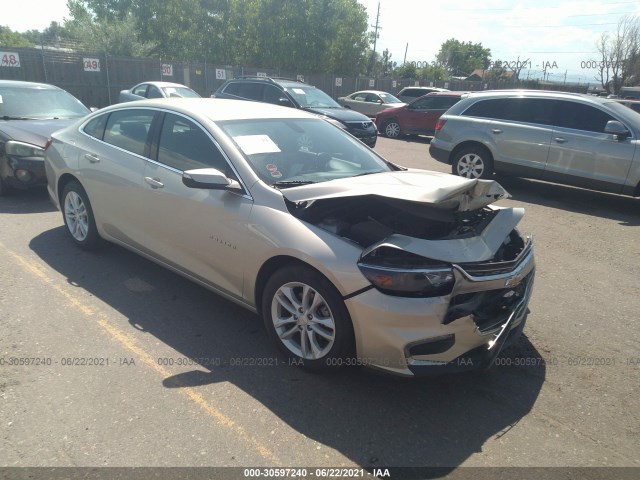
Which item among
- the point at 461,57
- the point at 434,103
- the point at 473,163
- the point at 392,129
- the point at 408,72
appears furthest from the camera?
the point at 461,57

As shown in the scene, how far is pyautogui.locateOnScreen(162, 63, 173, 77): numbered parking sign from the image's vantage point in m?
22.7

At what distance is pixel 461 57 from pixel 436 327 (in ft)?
261

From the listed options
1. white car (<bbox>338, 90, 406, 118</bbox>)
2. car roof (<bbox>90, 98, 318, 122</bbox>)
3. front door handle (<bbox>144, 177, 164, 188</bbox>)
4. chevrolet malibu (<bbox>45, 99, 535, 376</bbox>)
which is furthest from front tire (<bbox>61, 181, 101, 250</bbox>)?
white car (<bbox>338, 90, 406, 118</bbox>)

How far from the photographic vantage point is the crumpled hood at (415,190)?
3088mm

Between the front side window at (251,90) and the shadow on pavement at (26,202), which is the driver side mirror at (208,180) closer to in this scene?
the shadow on pavement at (26,202)

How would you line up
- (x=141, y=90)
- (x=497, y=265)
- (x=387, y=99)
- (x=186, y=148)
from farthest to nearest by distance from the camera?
(x=387, y=99)
(x=141, y=90)
(x=186, y=148)
(x=497, y=265)

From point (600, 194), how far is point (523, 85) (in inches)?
1565

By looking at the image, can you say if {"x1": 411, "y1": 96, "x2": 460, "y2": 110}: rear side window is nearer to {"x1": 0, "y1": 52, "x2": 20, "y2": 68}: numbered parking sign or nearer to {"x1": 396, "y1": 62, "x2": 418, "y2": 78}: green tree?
{"x1": 0, "y1": 52, "x2": 20, "y2": 68}: numbered parking sign

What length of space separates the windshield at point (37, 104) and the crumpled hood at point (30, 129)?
1.18 ft

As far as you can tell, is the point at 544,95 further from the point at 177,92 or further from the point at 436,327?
the point at 177,92

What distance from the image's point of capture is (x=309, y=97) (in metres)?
13.5

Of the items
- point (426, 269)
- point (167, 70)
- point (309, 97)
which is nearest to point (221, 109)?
point (426, 269)

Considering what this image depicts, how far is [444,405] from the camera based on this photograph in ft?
10.1

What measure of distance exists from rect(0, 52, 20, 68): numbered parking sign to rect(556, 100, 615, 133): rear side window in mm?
18412
